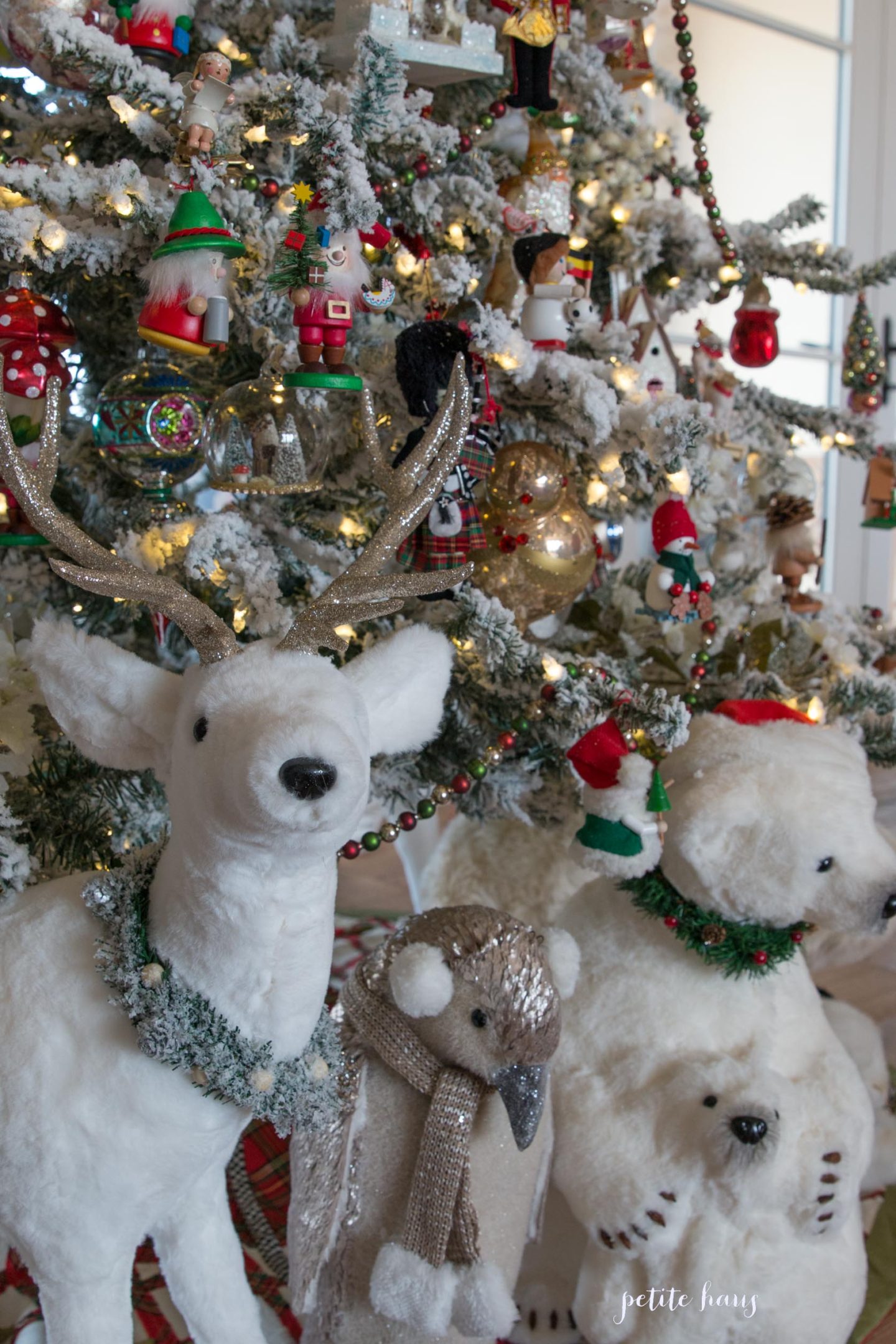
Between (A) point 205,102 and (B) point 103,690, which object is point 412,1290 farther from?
(A) point 205,102

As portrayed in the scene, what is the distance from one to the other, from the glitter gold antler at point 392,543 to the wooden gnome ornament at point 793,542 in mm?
746

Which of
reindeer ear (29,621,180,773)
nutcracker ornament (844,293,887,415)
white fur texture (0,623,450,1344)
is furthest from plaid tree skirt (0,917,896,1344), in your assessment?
nutcracker ornament (844,293,887,415)

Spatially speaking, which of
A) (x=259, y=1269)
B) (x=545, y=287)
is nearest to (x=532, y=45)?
(x=545, y=287)

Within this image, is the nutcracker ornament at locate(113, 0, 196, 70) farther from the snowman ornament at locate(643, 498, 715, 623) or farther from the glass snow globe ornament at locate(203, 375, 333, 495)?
the snowman ornament at locate(643, 498, 715, 623)

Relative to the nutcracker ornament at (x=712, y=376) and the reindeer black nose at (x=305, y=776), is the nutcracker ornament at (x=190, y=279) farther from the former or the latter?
the nutcracker ornament at (x=712, y=376)

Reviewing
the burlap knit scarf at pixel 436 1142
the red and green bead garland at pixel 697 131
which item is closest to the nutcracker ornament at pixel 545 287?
the red and green bead garland at pixel 697 131

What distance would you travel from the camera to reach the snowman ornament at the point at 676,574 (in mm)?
1059

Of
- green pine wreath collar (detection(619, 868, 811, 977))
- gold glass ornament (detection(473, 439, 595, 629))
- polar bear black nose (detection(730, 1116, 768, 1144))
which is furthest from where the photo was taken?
gold glass ornament (detection(473, 439, 595, 629))

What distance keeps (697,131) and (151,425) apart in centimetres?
70

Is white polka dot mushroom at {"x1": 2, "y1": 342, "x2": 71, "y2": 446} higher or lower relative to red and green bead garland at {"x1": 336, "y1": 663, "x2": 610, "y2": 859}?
higher

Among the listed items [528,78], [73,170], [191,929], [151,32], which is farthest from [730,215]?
[191,929]

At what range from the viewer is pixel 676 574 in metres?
1.06

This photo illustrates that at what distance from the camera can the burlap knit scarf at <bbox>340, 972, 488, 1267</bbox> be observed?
79cm

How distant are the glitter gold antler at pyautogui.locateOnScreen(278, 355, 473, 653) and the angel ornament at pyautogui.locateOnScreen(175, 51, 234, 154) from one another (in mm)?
276
